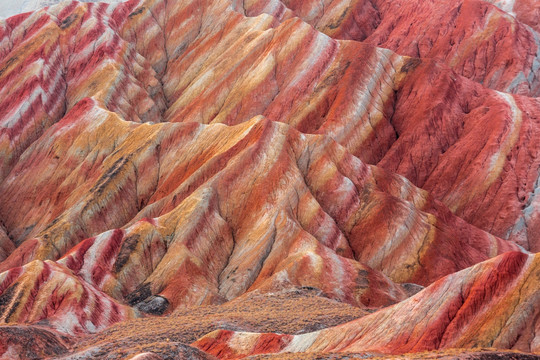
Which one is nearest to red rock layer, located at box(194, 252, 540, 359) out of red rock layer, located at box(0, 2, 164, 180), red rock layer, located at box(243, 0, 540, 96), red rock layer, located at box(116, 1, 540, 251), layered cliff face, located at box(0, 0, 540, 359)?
layered cliff face, located at box(0, 0, 540, 359)

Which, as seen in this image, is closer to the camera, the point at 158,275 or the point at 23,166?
the point at 158,275

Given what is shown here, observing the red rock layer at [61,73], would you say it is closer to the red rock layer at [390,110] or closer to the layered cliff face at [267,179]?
the layered cliff face at [267,179]

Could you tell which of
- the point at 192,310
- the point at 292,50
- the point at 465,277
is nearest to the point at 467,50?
the point at 292,50

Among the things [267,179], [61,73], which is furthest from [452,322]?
[61,73]

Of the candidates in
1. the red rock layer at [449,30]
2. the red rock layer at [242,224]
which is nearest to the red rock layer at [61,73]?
the red rock layer at [242,224]

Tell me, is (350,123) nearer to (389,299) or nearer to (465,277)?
(389,299)

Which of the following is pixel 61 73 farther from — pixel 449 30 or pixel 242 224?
pixel 449 30

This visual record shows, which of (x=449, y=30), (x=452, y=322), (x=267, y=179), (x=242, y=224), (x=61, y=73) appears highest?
(x=452, y=322)
